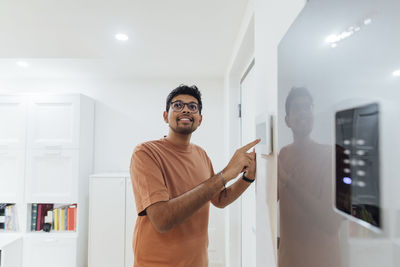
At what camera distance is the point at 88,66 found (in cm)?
247

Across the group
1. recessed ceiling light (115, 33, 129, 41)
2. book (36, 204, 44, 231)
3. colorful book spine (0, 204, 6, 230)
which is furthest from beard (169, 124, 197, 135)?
colorful book spine (0, 204, 6, 230)

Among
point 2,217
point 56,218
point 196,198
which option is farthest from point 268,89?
point 2,217

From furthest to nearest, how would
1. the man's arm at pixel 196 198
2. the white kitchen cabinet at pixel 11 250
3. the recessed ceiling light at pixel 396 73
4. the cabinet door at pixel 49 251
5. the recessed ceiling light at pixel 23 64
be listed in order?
1. the cabinet door at pixel 49 251
2. the recessed ceiling light at pixel 23 64
3. the white kitchen cabinet at pixel 11 250
4. the man's arm at pixel 196 198
5. the recessed ceiling light at pixel 396 73

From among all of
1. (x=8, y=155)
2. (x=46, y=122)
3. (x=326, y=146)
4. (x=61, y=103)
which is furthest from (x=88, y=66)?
(x=326, y=146)

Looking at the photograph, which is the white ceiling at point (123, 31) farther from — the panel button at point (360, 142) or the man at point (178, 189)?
the panel button at point (360, 142)

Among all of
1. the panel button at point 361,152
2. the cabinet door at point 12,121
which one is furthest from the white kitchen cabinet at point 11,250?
the panel button at point 361,152

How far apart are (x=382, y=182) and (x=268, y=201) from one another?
63cm

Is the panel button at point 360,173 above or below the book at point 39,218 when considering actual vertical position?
above

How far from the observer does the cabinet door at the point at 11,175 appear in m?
2.52

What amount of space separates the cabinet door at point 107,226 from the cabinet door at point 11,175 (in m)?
0.81

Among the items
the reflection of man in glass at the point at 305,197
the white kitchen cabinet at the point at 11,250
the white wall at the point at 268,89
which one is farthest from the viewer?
the white kitchen cabinet at the point at 11,250

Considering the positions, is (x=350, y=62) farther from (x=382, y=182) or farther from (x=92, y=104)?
(x=92, y=104)

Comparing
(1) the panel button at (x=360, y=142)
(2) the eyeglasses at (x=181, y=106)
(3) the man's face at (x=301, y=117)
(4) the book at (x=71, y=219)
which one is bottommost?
(4) the book at (x=71, y=219)

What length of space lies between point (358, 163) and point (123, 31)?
5.79ft
